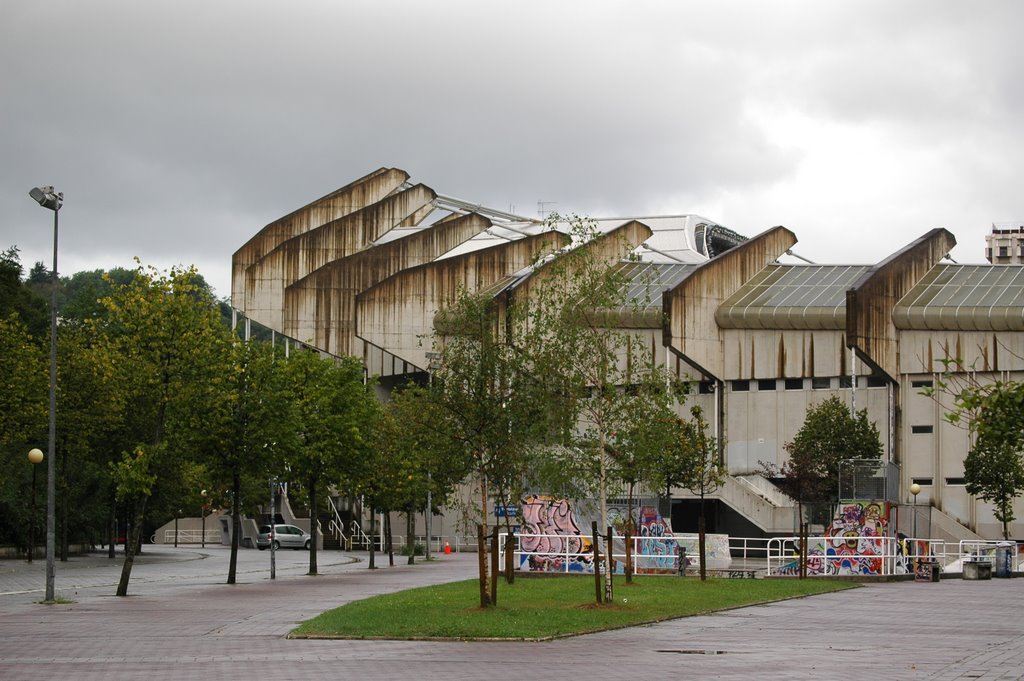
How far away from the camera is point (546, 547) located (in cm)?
4200

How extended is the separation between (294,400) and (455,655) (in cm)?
2489

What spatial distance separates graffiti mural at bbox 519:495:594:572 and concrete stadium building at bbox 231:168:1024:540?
15287mm

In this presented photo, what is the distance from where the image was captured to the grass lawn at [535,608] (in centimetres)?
2246

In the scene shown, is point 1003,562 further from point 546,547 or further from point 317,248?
point 317,248

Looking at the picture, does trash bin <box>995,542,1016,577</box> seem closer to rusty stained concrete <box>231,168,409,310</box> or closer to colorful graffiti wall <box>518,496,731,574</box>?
colorful graffiti wall <box>518,496,731,574</box>

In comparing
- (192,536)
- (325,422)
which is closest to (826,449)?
(325,422)

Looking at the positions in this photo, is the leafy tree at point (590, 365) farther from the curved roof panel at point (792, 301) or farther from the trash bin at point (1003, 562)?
the curved roof panel at point (792, 301)

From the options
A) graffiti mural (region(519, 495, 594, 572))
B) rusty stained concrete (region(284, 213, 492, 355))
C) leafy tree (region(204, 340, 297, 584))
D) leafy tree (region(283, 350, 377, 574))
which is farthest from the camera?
rusty stained concrete (region(284, 213, 492, 355))

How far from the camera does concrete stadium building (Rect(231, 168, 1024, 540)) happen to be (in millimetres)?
65562

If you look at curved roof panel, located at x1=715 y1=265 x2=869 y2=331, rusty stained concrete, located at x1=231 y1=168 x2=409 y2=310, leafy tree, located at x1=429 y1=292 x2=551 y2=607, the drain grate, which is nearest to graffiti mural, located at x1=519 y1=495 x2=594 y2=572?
leafy tree, located at x1=429 y1=292 x2=551 y2=607

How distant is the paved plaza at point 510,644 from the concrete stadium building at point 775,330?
2772 centimetres

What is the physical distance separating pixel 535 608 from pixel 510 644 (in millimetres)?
5751

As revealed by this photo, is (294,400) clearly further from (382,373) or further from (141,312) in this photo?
(382,373)

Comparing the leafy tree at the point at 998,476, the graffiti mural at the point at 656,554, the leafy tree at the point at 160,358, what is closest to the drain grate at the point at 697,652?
the leafy tree at the point at 160,358
